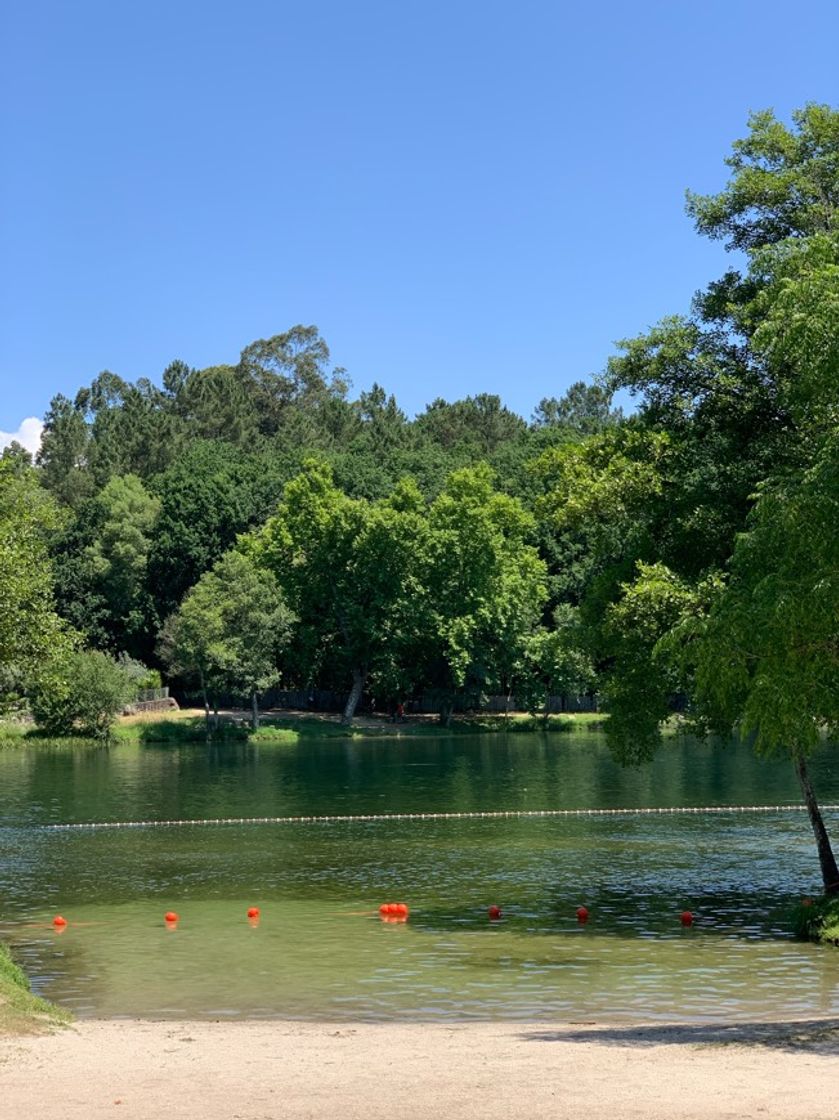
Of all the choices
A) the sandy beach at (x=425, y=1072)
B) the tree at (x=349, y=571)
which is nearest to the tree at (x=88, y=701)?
the tree at (x=349, y=571)

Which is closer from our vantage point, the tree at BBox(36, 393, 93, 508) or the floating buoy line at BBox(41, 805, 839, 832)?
the floating buoy line at BBox(41, 805, 839, 832)

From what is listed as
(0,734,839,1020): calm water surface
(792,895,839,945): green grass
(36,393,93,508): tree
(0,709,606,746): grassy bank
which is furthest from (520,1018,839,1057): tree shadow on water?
(36,393,93,508): tree

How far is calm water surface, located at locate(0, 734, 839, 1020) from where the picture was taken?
20.7 meters

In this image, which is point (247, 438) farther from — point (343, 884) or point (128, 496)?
point (343, 884)

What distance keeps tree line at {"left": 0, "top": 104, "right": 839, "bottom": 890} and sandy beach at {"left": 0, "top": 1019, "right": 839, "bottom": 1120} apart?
645cm

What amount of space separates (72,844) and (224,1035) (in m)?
25.1

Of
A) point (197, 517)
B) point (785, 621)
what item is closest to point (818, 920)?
point (785, 621)

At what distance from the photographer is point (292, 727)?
9662cm

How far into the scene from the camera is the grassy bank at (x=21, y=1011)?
52.5 feet

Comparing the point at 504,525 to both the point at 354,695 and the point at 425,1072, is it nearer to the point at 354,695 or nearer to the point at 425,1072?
the point at 354,695

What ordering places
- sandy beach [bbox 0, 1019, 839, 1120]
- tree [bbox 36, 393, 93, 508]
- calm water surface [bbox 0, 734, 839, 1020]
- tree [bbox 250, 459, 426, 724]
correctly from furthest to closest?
tree [bbox 36, 393, 93, 508], tree [bbox 250, 459, 426, 724], calm water surface [bbox 0, 734, 839, 1020], sandy beach [bbox 0, 1019, 839, 1120]

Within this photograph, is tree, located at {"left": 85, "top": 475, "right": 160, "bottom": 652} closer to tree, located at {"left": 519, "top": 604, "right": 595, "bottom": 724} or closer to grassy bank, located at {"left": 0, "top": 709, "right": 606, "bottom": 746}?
grassy bank, located at {"left": 0, "top": 709, "right": 606, "bottom": 746}

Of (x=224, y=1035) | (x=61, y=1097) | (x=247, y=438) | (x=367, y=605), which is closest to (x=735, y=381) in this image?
(x=224, y=1035)

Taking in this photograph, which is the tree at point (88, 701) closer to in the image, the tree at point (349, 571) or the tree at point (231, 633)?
the tree at point (231, 633)
